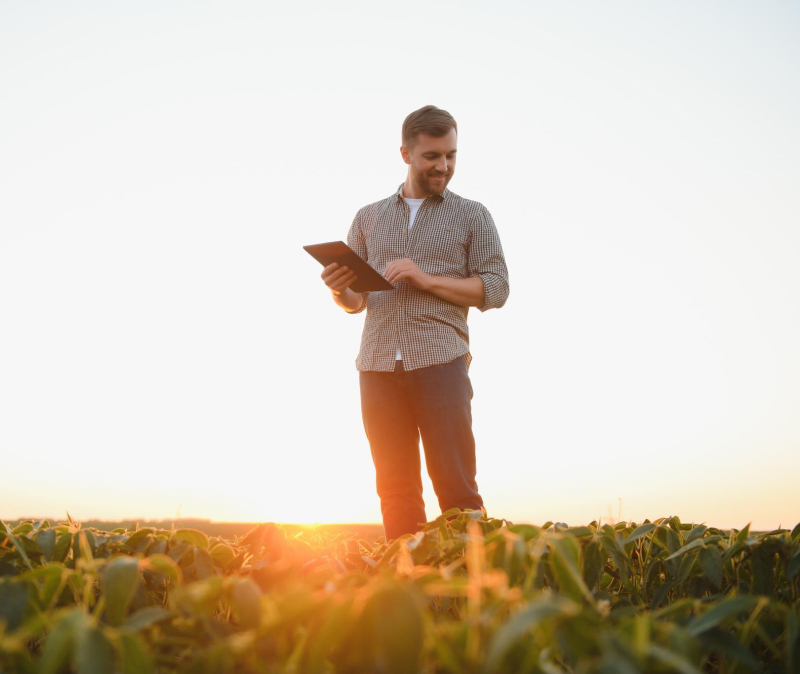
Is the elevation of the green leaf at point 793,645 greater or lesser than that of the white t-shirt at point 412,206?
lesser

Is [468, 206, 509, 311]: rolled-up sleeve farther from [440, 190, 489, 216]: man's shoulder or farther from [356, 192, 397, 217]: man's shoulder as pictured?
[356, 192, 397, 217]: man's shoulder

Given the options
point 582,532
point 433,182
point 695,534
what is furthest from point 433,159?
point 582,532

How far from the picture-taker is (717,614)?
0.69 metres

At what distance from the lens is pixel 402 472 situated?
2.98 meters

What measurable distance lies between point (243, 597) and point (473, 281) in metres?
2.35

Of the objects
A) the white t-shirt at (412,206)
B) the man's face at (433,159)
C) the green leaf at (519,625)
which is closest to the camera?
the green leaf at (519,625)

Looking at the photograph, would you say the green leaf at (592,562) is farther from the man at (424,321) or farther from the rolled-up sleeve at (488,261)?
the rolled-up sleeve at (488,261)

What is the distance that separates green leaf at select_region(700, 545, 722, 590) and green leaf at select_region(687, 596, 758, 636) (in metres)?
0.43

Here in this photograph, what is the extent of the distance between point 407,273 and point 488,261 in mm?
456

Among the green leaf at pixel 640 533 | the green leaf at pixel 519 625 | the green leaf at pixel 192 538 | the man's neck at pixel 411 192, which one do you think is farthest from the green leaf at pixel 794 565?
the man's neck at pixel 411 192

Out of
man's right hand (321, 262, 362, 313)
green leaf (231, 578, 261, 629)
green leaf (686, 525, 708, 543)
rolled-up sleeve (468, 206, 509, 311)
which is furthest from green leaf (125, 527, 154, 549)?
rolled-up sleeve (468, 206, 509, 311)

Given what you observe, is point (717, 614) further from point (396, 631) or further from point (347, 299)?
point (347, 299)

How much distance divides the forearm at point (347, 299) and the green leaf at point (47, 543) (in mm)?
1993

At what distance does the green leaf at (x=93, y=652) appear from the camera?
573mm
